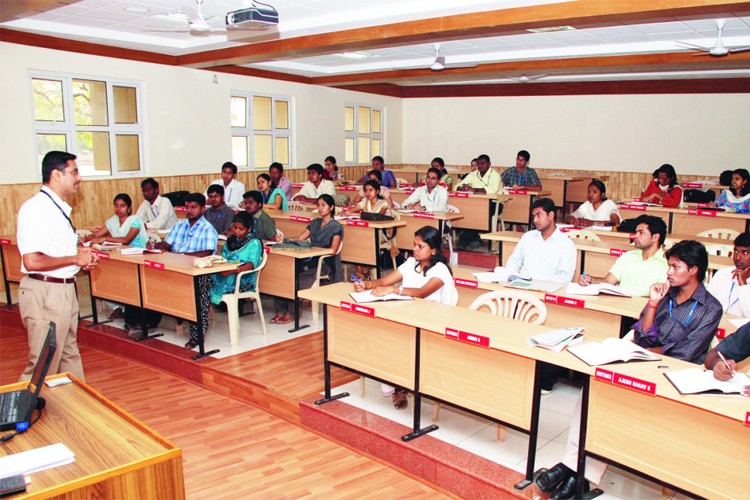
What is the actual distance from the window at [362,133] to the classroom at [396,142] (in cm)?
4

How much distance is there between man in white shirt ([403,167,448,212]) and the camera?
788cm

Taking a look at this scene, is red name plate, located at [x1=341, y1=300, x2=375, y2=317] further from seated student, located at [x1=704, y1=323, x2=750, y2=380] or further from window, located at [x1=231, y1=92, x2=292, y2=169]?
window, located at [x1=231, y1=92, x2=292, y2=169]

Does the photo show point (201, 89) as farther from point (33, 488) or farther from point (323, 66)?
point (33, 488)

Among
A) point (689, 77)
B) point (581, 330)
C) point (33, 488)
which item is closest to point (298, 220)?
point (581, 330)

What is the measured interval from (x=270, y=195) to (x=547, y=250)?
195 inches

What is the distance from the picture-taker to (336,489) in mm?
3244

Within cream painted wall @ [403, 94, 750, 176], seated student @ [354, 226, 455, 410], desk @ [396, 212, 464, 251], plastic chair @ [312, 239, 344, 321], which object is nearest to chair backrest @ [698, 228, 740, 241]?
desk @ [396, 212, 464, 251]

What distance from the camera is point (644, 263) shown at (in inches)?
162

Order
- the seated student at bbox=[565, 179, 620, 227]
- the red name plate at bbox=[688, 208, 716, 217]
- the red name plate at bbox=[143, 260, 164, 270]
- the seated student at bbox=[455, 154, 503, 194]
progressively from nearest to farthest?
the red name plate at bbox=[143, 260, 164, 270] < the seated student at bbox=[565, 179, 620, 227] < the red name plate at bbox=[688, 208, 716, 217] < the seated student at bbox=[455, 154, 503, 194]

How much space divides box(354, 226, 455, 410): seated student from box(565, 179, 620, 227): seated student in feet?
10.7

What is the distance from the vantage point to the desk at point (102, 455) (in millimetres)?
1797

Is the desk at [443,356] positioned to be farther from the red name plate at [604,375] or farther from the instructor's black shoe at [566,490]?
the instructor's black shoe at [566,490]

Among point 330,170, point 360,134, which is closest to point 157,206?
point 330,170

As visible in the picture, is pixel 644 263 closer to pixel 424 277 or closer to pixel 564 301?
pixel 564 301
